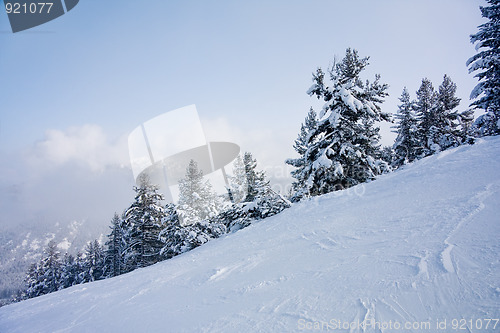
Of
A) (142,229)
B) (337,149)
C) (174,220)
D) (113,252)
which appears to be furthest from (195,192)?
(337,149)

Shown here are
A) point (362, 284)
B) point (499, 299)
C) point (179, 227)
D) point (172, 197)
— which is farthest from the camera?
point (179, 227)

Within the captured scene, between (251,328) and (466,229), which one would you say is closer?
(251,328)

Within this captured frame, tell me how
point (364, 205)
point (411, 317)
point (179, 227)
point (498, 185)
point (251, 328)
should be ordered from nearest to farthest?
point (411, 317) → point (251, 328) → point (498, 185) → point (364, 205) → point (179, 227)

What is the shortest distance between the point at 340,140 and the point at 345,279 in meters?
10.8

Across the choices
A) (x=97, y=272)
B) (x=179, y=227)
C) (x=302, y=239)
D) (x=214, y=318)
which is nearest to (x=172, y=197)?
(x=179, y=227)

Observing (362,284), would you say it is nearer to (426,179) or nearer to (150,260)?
(426,179)

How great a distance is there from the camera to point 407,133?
942 inches

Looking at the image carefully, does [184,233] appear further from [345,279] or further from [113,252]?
[113,252]

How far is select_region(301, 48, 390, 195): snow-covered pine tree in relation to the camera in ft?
38.2

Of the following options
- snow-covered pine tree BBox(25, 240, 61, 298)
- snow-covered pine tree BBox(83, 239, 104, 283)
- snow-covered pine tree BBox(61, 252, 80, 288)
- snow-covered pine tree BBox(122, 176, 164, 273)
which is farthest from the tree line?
snow-covered pine tree BBox(61, 252, 80, 288)

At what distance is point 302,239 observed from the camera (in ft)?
16.2

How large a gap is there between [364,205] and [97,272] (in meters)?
50.9

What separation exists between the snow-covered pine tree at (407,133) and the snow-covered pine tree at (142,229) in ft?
86.8

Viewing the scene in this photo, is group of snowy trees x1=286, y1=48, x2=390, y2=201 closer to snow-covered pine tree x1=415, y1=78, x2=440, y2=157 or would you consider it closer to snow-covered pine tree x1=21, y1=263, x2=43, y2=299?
snow-covered pine tree x1=415, y1=78, x2=440, y2=157
